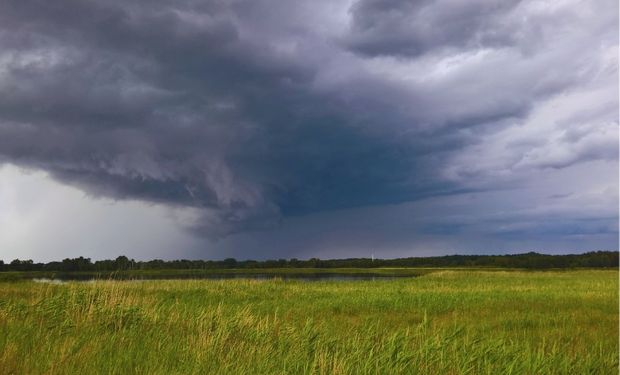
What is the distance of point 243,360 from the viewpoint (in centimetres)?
656

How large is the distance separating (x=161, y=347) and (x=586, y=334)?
11.1 m

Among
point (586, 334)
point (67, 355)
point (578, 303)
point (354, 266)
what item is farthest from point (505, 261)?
point (67, 355)

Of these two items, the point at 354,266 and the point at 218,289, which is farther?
the point at 354,266

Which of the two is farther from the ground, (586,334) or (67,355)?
(67,355)

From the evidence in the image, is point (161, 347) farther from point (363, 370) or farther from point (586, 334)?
point (586, 334)

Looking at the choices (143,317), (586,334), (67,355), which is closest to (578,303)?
(586,334)

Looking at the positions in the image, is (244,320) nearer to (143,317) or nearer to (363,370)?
(143,317)

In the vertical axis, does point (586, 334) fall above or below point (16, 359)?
below

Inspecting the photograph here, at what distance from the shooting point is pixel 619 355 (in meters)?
8.44

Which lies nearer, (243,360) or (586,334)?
(243,360)

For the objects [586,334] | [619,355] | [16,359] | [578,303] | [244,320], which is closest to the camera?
[16,359]

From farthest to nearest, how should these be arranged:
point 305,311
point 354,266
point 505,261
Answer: point 354,266 → point 505,261 → point 305,311

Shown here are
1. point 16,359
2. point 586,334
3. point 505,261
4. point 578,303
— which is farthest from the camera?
point 505,261

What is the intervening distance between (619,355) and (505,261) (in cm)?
15082
